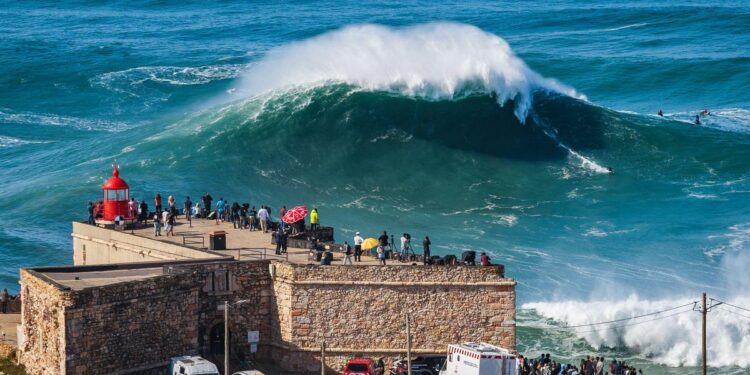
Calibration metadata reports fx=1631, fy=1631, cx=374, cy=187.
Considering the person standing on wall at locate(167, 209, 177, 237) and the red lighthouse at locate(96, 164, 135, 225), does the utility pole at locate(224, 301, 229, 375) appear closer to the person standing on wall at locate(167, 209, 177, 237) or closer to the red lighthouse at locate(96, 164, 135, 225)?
the person standing on wall at locate(167, 209, 177, 237)

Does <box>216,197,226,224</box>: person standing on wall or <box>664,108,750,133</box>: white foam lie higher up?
<box>664,108,750,133</box>: white foam

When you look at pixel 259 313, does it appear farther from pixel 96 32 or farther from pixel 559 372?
pixel 96 32

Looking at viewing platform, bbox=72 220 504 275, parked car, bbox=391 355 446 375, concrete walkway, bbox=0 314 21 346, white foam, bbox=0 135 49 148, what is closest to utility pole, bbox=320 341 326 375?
parked car, bbox=391 355 446 375

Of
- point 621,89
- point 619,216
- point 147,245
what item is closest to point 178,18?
point 621,89

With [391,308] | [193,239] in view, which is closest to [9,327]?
[193,239]

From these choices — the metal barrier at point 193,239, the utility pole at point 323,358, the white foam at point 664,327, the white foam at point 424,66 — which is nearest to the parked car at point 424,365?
the utility pole at point 323,358

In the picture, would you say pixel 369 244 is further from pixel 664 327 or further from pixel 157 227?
pixel 664 327

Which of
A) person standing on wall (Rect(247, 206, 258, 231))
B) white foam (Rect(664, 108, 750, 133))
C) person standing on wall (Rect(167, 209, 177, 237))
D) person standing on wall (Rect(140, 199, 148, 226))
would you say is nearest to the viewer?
person standing on wall (Rect(167, 209, 177, 237))

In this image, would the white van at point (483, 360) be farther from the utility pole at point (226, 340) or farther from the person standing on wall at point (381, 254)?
the utility pole at point (226, 340)
